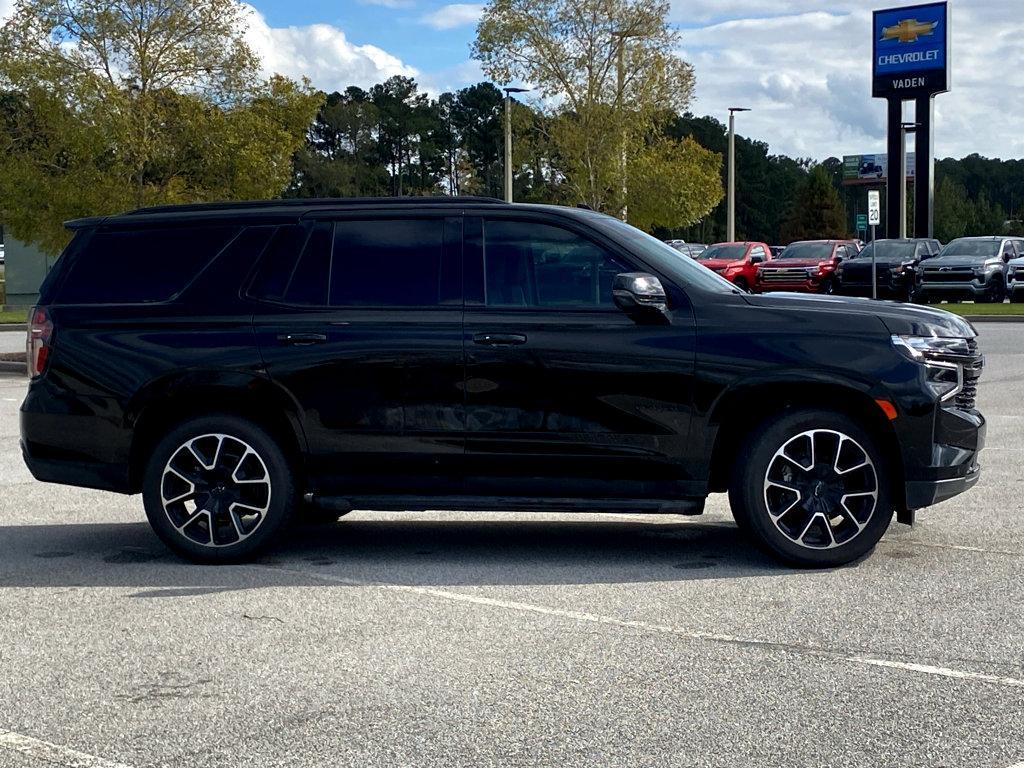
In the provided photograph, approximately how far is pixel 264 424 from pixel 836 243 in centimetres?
3798

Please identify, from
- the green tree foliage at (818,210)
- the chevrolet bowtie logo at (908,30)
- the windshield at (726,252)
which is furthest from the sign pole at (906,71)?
the green tree foliage at (818,210)

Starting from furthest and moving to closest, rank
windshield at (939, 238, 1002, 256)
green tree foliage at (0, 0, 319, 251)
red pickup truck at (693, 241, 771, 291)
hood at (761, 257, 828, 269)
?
1. red pickup truck at (693, 241, 771, 291)
2. hood at (761, 257, 828, 269)
3. windshield at (939, 238, 1002, 256)
4. green tree foliage at (0, 0, 319, 251)

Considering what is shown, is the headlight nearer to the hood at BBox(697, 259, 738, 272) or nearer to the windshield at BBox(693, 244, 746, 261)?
the hood at BBox(697, 259, 738, 272)

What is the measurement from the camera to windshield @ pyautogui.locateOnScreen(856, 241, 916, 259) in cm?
3862

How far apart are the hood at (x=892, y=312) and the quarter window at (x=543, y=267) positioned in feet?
2.44

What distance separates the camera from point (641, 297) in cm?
693

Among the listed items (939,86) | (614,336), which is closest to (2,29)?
(614,336)

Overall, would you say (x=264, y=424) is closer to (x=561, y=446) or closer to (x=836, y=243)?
(x=561, y=446)

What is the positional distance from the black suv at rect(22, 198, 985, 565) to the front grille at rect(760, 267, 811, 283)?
34.1m

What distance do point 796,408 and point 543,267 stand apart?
4.74 ft

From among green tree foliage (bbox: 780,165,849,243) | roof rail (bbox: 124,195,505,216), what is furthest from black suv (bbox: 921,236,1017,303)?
green tree foliage (bbox: 780,165,849,243)

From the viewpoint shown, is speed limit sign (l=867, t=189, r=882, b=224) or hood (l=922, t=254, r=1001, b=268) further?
hood (l=922, t=254, r=1001, b=268)

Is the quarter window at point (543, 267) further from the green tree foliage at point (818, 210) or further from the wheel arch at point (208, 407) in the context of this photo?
the green tree foliage at point (818, 210)

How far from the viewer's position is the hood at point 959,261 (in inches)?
1486
